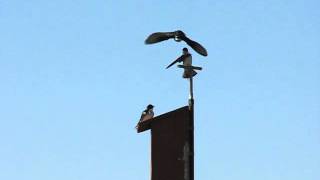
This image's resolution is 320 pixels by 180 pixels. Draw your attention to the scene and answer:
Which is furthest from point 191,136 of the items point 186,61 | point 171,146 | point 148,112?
point 148,112

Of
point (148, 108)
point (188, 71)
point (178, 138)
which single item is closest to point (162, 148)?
point (178, 138)

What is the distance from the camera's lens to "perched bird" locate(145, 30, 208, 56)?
547 inches

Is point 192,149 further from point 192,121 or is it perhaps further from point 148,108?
point 148,108

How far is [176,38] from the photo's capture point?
1393 centimetres

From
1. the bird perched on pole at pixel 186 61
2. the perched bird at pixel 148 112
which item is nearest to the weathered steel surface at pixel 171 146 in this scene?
the bird perched on pole at pixel 186 61

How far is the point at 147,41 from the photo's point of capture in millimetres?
14258

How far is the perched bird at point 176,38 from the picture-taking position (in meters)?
13.9

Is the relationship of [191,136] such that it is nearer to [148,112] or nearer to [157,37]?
[157,37]

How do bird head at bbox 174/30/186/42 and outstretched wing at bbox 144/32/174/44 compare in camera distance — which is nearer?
bird head at bbox 174/30/186/42

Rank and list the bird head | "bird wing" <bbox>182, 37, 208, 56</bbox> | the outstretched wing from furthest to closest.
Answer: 1. the outstretched wing
2. "bird wing" <bbox>182, 37, 208, 56</bbox>
3. the bird head

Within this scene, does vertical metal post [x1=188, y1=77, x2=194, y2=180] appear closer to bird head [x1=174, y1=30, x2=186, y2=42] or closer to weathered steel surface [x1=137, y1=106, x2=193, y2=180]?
weathered steel surface [x1=137, y1=106, x2=193, y2=180]

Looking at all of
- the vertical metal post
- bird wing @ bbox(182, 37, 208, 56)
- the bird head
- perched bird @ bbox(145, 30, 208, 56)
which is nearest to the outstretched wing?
perched bird @ bbox(145, 30, 208, 56)

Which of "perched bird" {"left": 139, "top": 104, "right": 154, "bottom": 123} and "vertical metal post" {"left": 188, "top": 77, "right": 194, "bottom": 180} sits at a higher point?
"perched bird" {"left": 139, "top": 104, "right": 154, "bottom": 123}

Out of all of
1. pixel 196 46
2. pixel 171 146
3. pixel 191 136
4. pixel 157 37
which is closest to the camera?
pixel 191 136
